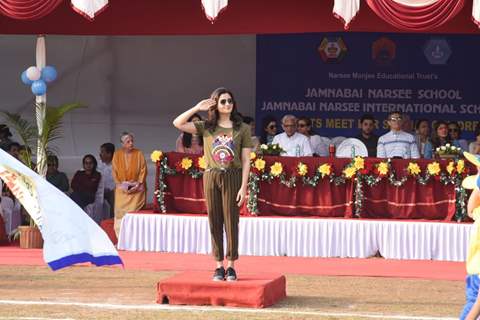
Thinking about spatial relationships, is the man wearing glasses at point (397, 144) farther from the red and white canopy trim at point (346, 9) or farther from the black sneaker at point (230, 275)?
the black sneaker at point (230, 275)

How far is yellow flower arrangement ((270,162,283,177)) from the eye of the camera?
14797 millimetres

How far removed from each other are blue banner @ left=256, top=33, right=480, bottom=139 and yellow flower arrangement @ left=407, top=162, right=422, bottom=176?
12.1 feet

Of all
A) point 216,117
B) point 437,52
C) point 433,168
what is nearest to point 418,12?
point 433,168

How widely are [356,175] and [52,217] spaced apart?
6382mm

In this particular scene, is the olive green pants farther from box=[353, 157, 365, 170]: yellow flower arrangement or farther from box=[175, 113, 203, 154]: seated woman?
box=[175, 113, 203, 154]: seated woman

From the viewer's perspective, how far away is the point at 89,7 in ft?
48.5

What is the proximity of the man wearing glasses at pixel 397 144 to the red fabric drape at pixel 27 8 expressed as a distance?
13.7 ft

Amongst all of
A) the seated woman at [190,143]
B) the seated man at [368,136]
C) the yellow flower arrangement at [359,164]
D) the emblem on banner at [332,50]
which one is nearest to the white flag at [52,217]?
the yellow flower arrangement at [359,164]

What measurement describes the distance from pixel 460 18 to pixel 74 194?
5.71 meters

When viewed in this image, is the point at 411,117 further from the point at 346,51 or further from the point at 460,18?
the point at 460,18

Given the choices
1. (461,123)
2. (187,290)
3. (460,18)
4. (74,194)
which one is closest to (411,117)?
(461,123)

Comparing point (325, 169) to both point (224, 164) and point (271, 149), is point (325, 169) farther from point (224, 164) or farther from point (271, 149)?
point (224, 164)

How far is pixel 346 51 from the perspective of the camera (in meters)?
18.6

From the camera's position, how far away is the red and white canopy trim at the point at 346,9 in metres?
14.5
